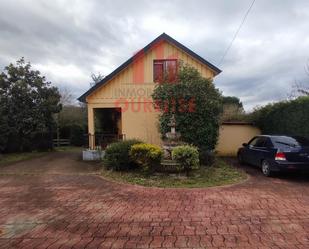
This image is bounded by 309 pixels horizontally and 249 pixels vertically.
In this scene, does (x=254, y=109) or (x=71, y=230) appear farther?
(x=254, y=109)

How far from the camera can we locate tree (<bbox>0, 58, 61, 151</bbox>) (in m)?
17.2

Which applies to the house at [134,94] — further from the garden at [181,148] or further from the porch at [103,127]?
the garden at [181,148]

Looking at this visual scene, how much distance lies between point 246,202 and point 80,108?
2479 centimetres

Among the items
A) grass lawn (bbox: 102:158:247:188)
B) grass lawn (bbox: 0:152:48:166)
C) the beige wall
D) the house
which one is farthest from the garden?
grass lawn (bbox: 0:152:48:166)

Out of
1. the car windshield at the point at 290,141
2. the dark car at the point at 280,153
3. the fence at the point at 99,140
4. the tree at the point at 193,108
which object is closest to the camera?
the dark car at the point at 280,153

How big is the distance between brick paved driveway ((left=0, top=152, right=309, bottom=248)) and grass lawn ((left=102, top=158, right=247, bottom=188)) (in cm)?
60

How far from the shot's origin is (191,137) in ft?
39.3

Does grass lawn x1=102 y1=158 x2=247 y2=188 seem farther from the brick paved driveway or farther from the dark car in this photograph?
the dark car

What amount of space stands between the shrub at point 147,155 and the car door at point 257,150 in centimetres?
390

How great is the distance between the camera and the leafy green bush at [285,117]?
452 inches

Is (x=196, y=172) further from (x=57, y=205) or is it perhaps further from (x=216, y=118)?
(x=57, y=205)

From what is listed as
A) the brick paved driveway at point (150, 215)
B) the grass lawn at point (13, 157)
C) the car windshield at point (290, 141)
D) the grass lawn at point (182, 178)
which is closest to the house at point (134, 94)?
the grass lawn at point (13, 157)

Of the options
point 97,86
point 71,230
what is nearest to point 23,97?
point 97,86

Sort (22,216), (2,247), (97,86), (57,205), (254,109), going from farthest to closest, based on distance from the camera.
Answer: (254,109) → (97,86) → (57,205) → (22,216) → (2,247)
